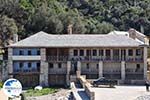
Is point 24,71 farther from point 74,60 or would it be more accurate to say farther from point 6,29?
point 6,29

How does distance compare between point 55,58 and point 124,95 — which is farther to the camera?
point 55,58

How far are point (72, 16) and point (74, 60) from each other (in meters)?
26.8

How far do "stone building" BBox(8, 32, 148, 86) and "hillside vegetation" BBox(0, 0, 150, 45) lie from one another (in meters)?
17.1

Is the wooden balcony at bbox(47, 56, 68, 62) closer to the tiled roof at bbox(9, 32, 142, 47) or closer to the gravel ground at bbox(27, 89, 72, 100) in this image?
the tiled roof at bbox(9, 32, 142, 47)

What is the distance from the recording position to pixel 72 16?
271 feet

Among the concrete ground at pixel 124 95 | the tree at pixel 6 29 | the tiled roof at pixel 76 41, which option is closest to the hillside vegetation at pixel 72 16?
the tree at pixel 6 29

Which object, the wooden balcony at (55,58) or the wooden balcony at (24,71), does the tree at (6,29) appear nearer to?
the wooden balcony at (24,71)

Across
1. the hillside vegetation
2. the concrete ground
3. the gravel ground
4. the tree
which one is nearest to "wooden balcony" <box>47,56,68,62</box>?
the gravel ground

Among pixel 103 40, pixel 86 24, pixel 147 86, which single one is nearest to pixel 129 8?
pixel 86 24

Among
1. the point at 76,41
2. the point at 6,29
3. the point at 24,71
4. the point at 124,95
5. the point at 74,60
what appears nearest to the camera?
the point at 124,95

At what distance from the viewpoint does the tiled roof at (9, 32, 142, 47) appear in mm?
56281

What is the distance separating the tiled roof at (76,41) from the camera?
56.3 metres

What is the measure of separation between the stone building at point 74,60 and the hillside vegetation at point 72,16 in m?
17.1

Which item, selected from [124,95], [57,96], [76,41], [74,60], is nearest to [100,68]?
[74,60]
